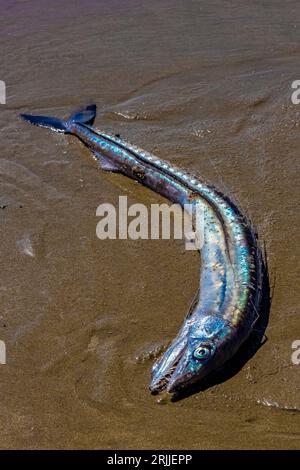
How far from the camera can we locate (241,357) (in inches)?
181

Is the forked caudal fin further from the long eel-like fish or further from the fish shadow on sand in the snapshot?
the fish shadow on sand

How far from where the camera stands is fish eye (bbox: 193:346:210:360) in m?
4.41

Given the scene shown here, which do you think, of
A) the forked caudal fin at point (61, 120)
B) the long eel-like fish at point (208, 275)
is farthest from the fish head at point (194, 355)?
the forked caudal fin at point (61, 120)

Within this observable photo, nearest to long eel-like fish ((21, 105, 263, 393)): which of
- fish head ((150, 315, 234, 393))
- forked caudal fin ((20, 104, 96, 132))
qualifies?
fish head ((150, 315, 234, 393))

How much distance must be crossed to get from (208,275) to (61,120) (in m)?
4.05

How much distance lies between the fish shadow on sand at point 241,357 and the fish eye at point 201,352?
0.19 m

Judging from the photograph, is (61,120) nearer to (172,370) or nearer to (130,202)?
(130,202)

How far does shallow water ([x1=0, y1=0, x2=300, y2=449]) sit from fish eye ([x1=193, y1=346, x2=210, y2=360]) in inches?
11.8

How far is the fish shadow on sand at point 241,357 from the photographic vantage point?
4.39 m

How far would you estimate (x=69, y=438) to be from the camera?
4.12 meters

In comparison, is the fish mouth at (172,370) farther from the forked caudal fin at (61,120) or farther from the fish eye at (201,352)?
the forked caudal fin at (61,120)

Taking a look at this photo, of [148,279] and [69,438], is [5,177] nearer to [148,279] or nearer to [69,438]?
[148,279]
